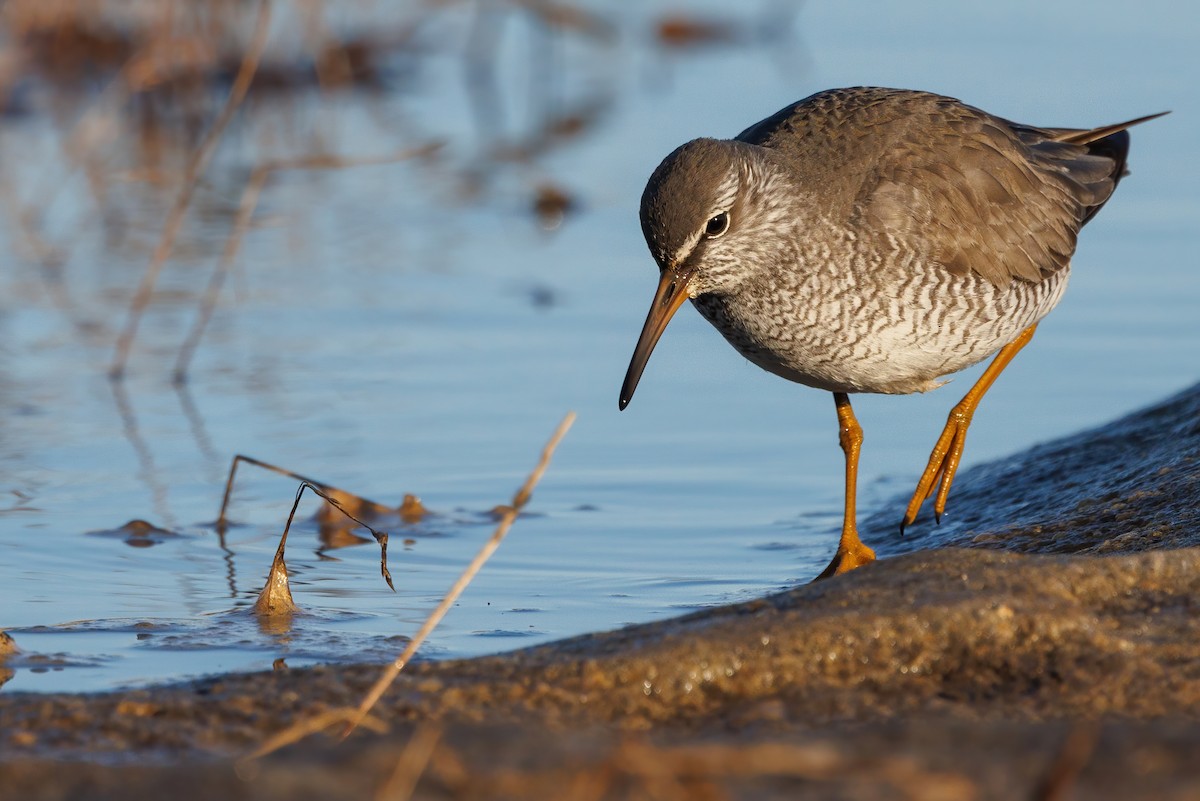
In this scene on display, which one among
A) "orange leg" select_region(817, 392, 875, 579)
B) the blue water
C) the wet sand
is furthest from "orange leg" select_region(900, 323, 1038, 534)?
the wet sand

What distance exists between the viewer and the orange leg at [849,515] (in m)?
5.80

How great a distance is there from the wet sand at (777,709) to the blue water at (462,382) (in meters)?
0.92

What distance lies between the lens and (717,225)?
5.60 meters

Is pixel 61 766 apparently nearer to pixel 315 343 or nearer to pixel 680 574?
pixel 680 574

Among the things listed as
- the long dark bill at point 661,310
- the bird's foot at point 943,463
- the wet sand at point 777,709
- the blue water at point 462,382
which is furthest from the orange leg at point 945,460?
the wet sand at point 777,709

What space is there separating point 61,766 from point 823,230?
11.1 ft

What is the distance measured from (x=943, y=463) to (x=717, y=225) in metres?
1.46

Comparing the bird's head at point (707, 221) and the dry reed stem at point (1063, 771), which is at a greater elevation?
the bird's head at point (707, 221)

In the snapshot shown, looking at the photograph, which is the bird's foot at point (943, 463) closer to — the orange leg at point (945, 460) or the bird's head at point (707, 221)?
the orange leg at point (945, 460)

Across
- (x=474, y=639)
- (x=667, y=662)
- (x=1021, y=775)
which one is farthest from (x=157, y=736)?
(x=1021, y=775)

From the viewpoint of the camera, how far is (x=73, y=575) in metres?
5.75

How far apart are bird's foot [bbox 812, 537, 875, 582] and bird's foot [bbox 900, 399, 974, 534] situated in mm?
355

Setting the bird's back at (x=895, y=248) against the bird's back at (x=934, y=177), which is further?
the bird's back at (x=934, y=177)

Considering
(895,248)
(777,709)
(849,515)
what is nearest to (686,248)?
(895,248)
